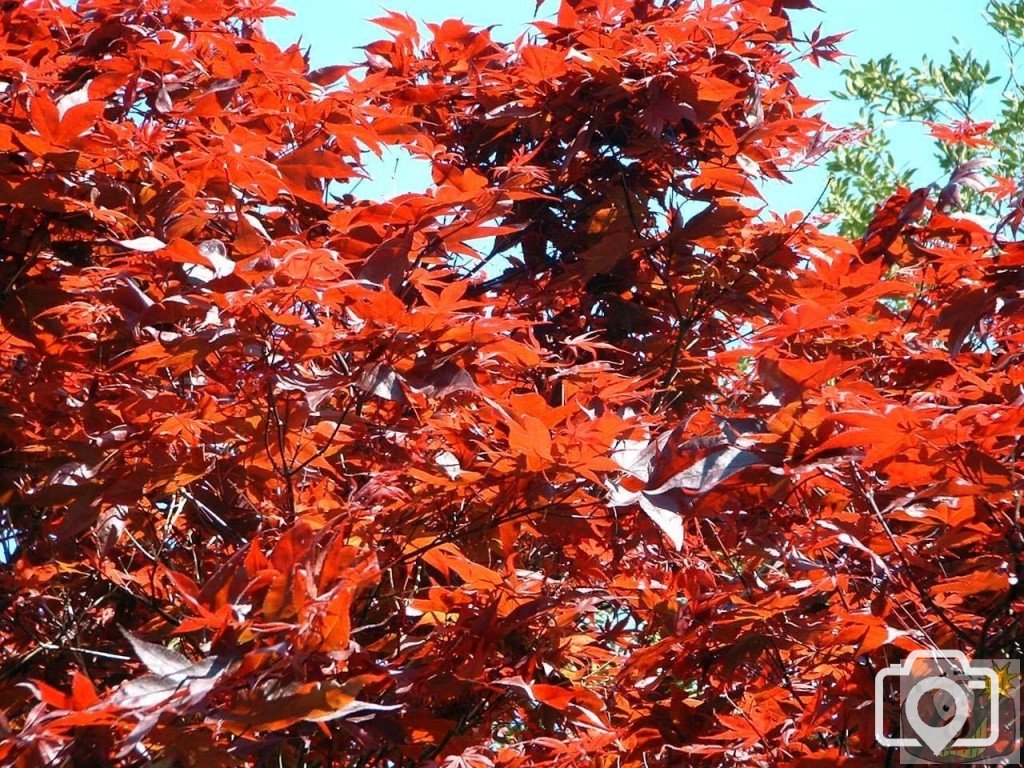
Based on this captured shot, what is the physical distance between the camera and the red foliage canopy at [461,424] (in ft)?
4.70

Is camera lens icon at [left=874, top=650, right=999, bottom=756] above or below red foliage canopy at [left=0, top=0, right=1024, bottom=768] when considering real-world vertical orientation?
below

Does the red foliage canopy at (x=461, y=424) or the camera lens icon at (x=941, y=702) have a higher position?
the red foliage canopy at (x=461, y=424)

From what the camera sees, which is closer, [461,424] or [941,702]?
[941,702]

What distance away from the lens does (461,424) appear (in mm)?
1673

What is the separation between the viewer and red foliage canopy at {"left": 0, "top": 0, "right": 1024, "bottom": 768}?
143 cm

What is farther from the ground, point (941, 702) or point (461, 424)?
point (461, 424)

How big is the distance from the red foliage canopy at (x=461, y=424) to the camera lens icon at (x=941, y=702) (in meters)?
0.05

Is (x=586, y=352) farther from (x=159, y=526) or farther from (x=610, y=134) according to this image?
(x=159, y=526)

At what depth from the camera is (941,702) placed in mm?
1567

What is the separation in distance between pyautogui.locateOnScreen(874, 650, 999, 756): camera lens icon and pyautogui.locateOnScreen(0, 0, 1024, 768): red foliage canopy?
0.05m

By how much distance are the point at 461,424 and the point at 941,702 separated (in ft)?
2.63

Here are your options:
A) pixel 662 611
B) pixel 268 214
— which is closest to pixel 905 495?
pixel 662 611

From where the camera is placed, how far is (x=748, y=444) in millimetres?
1484

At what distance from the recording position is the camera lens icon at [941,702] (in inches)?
60.1
